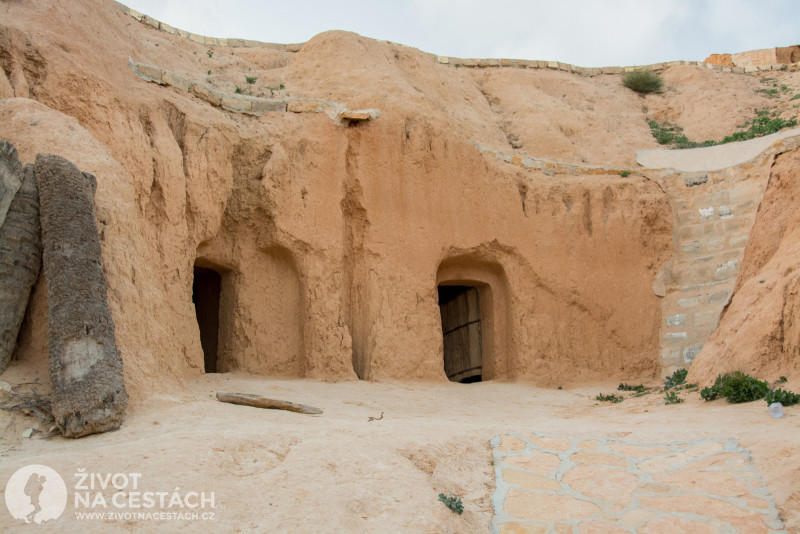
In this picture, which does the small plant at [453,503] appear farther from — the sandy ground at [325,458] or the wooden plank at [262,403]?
the wooden plank at [262,403]

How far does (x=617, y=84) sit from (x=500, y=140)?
5867 millimetres

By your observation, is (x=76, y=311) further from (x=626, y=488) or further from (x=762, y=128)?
(x=762, y=128)

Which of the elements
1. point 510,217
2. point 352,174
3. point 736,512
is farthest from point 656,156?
point 736,512

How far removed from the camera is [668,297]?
39.3ft

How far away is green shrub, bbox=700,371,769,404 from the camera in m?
6.68

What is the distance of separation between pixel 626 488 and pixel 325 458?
6.76 feet

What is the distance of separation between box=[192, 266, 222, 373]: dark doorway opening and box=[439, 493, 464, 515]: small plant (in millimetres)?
7626

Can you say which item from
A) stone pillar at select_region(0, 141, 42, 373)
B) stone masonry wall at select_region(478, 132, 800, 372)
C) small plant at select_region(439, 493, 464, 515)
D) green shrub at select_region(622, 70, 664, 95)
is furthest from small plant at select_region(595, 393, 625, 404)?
green shrub at select_region(622, 70, 664, 95)

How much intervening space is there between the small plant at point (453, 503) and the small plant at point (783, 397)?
335 centimetres

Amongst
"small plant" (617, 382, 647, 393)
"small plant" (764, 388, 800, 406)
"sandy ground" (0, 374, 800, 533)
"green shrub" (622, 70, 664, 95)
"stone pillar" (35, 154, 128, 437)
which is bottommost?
"small plant" (617, 382, 647, 393)

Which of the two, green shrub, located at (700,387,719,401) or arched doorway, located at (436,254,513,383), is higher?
arched doorway, located at (436,254,513,383)

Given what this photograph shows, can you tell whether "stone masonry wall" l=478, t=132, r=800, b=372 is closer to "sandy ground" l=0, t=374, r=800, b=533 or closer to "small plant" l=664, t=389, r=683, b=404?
"small plant" l=664, t=389, r=683, b=404

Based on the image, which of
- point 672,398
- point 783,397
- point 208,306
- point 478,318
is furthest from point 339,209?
point 783,397

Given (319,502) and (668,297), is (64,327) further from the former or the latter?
(668,297)
